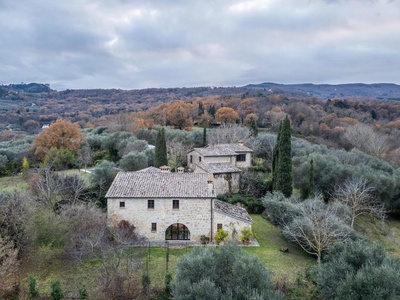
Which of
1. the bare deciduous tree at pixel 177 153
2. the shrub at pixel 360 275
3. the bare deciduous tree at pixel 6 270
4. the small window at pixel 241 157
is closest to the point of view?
the shrub at pixel 360 275

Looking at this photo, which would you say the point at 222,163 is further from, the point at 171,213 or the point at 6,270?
the point at 6,270

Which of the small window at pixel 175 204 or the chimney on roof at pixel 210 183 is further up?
the chimney on roof at pixel 210 183

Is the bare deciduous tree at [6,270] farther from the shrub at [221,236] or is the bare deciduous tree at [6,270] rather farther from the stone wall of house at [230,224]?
the stone wall of house at [230,224]

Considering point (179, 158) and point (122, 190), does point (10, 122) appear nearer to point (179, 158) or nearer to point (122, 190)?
point (179, 158)

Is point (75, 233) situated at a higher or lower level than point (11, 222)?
lower

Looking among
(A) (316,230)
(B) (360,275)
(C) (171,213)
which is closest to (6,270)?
(C) (171,213)

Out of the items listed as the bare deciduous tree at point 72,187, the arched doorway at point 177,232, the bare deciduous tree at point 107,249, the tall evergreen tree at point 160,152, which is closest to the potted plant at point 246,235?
the arched doorway at point 177,232

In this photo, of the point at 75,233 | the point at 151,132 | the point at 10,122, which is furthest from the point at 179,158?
the point at 10,122

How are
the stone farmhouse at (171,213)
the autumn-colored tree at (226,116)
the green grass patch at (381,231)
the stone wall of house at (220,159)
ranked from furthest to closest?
the autumn-colored tree at (226,116) → the stone wall of house at (220,159) → the green grass patch at (381,231) → the stone farmhouse at (171,213)
